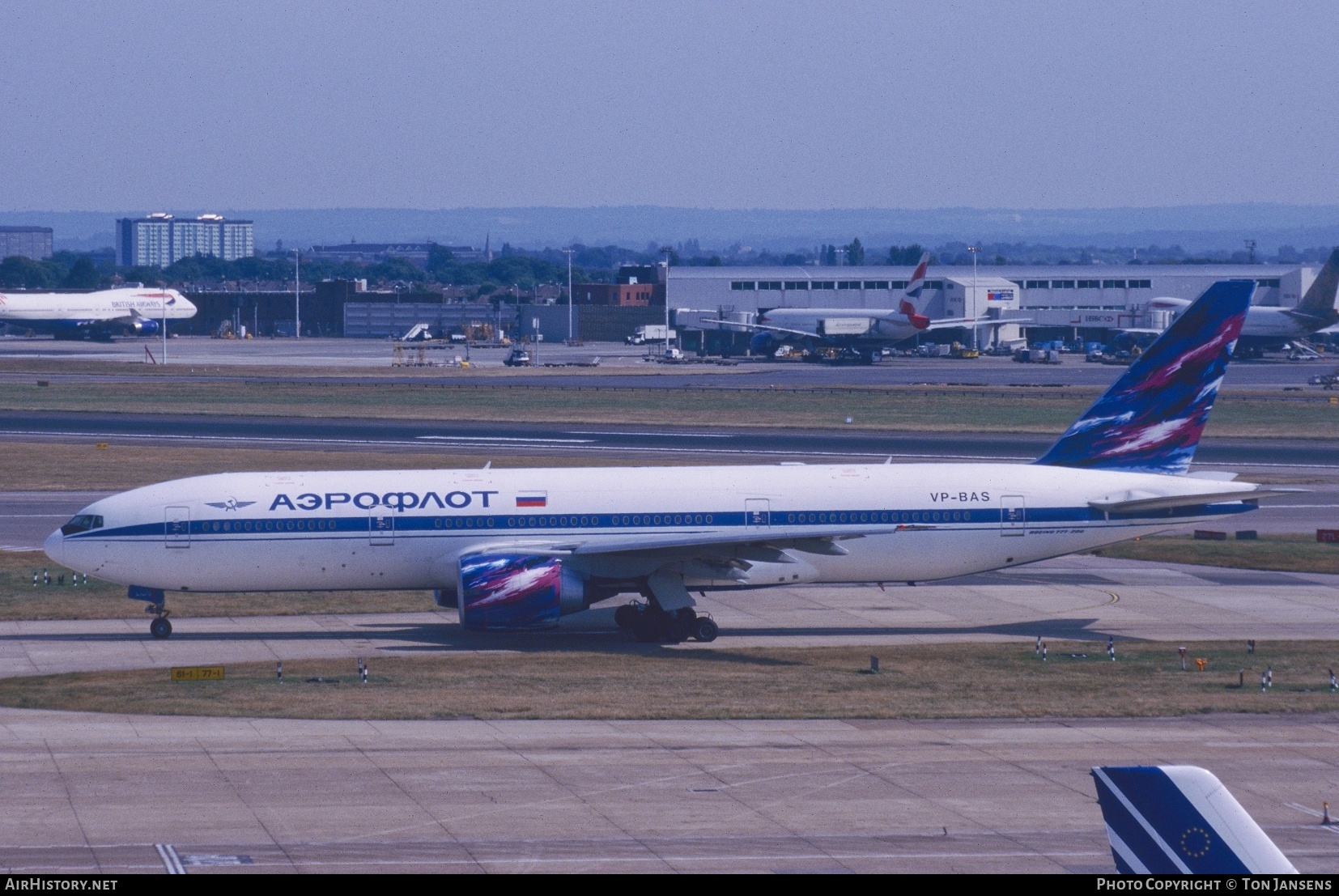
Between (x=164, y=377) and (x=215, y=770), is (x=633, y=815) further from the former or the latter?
(x=164, y=377)

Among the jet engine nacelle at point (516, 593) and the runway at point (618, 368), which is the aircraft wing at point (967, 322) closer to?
the runway at point (618, 368)

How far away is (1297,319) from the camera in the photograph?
482 ft

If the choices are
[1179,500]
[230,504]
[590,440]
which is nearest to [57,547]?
[230,504]

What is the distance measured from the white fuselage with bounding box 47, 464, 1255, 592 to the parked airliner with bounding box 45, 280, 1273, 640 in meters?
0.04

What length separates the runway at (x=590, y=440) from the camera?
72.2 meters

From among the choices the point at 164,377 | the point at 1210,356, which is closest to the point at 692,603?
the point at 1210,356

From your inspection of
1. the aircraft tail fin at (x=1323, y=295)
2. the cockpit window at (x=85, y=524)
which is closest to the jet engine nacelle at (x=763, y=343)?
the aircraft tail fin at (x=1323, y=295)

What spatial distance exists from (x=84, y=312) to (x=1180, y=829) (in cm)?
17943

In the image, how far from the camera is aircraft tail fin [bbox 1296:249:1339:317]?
14412 cm

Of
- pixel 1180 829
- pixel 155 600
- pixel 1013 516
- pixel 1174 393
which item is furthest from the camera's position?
pixel 1174 393

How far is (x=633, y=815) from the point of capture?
71.5ft

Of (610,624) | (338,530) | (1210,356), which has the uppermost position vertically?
(1210,356)

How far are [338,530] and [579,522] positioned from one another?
5.63m

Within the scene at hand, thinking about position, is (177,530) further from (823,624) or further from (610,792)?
(610,792)
